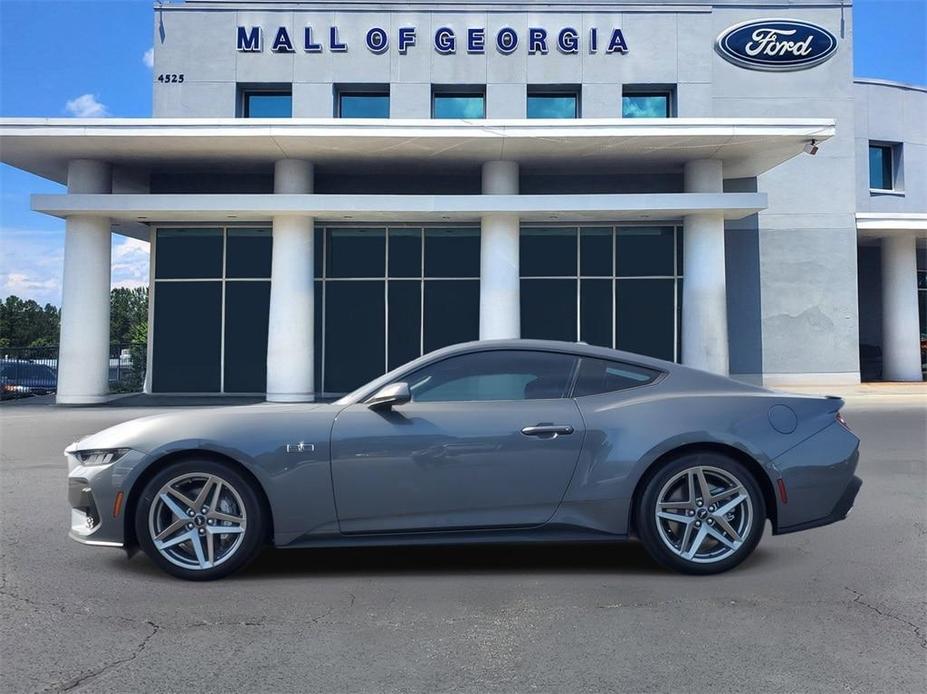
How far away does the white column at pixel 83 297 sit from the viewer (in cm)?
1877

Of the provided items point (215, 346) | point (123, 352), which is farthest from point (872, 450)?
point (123, 352)

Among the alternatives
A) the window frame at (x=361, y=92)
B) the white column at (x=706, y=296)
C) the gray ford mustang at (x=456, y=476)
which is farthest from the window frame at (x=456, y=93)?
the gray ford mustang at (x=456, y=476)

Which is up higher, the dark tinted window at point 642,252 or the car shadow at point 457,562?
the dark tinted window at point 642,252

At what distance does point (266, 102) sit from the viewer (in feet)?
75.5

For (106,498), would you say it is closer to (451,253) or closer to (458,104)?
(451,253)

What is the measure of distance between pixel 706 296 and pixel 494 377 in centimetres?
1531

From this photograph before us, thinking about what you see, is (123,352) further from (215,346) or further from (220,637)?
(220,637)

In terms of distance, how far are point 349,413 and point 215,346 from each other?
18.1 meters

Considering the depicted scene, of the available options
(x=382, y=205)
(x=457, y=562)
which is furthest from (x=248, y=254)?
(x=457, y=562)

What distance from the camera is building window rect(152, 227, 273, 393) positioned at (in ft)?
72.3

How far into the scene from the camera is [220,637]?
4.00 m

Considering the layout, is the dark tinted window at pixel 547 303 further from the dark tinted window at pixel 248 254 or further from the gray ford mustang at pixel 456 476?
the gray ford mustang at pixel 456 476

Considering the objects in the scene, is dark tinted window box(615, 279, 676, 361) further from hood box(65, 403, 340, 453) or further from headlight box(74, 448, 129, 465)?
headlight box(74, 448, 129, 465)

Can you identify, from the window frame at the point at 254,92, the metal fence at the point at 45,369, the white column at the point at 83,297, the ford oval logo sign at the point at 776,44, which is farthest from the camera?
the ford oval logo sign at the point at 776,44
